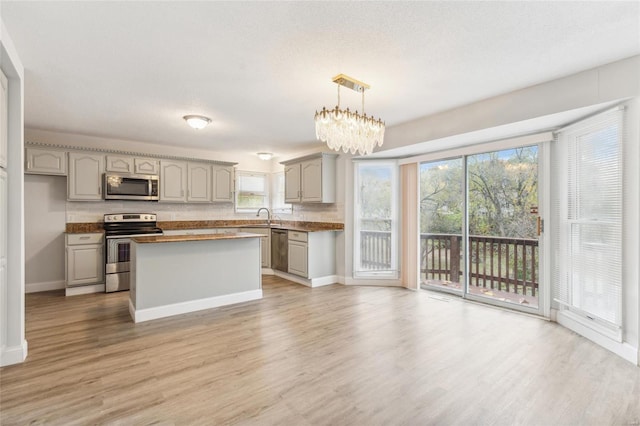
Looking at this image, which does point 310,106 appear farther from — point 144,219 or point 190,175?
point 144,219

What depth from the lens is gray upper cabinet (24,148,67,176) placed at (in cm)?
453

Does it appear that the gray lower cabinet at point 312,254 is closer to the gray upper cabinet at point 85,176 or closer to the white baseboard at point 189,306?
the white baseboard at point 189,306

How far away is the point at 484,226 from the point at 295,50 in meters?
3.41

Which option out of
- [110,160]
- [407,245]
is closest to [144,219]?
[110,160]

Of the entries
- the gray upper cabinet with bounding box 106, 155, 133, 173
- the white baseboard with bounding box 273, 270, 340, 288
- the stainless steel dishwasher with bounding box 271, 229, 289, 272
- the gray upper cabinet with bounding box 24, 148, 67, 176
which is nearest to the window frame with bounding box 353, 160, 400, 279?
the white baseboard with bounding box 273, 270, 340, 288

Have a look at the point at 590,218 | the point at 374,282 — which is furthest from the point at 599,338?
the point at 374,282

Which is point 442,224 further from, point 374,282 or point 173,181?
point 173,181

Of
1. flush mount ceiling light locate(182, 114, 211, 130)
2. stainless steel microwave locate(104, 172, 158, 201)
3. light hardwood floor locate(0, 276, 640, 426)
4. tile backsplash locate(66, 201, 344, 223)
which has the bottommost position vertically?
light hardwood floor locate(0, 276, 640, 426)

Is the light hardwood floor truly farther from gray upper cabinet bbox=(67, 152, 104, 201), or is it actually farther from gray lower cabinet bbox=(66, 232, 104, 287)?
gray upper cabinet bbox=(67, 152, 104, 201)

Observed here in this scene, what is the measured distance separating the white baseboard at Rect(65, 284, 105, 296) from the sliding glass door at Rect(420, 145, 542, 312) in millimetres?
5056

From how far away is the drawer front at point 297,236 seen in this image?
5295 millimetres

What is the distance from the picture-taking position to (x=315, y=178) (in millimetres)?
5602

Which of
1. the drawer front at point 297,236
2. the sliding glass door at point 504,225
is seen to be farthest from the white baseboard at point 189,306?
the sliding glass door at point 504,225

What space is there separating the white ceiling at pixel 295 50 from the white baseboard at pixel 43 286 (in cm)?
267
